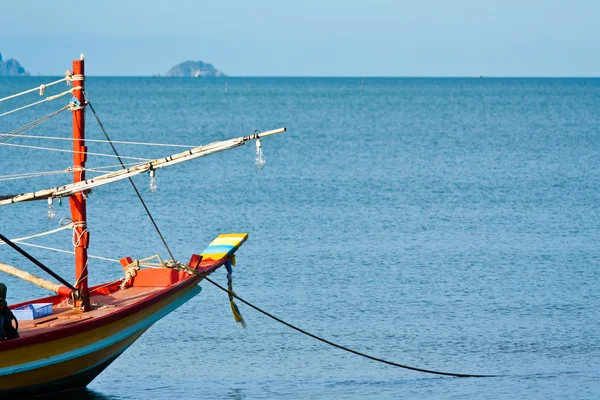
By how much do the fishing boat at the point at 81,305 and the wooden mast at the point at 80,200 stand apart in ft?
0.07

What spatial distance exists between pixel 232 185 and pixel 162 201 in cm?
711

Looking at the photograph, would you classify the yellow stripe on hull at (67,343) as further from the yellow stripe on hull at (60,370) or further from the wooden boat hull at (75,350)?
the yellow stripe on hull at (60,370)

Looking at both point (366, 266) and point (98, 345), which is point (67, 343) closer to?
point (98, 345)

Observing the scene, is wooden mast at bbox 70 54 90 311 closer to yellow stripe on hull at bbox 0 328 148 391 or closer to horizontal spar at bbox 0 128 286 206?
horizontal spar at bbox 0 128 286 206

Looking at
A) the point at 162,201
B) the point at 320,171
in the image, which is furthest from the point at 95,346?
the point at 320,171

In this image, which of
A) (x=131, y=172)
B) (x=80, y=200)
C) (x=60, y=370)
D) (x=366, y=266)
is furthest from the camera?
(x=366, y=266)

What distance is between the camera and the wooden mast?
22172mm

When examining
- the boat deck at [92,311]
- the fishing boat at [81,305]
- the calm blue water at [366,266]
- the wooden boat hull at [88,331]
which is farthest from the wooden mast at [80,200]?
the calm blue water at [366,266]

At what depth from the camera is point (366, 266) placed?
1406 inches

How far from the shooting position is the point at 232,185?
191 ft

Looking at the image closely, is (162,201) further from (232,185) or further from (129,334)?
(129,334)

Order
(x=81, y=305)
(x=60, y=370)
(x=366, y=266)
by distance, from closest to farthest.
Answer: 1. (x=60, y=370)
2. (x=81, y=305)
3. (x=366, y=266)

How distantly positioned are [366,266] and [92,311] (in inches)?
590

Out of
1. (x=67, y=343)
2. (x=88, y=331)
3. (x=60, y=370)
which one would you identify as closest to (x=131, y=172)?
(x=88, y=331)
